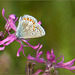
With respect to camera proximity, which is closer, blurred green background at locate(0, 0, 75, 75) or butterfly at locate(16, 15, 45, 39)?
butterfly at locate(16, 15, 45, 39)

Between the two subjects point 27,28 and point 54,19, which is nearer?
point 27,28

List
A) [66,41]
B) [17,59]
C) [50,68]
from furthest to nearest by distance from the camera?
[66,41], [17,59], [50,68]

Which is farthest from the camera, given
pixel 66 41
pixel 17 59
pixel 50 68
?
pixel 66 41

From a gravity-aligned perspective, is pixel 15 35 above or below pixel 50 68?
above

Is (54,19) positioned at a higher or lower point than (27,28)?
higher

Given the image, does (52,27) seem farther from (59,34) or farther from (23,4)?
(23,4)

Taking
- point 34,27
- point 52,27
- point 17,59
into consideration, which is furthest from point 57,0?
point 34,27

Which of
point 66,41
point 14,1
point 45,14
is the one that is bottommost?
point 66,41

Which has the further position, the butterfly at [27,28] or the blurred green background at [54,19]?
the blurred green background at [54,19]
